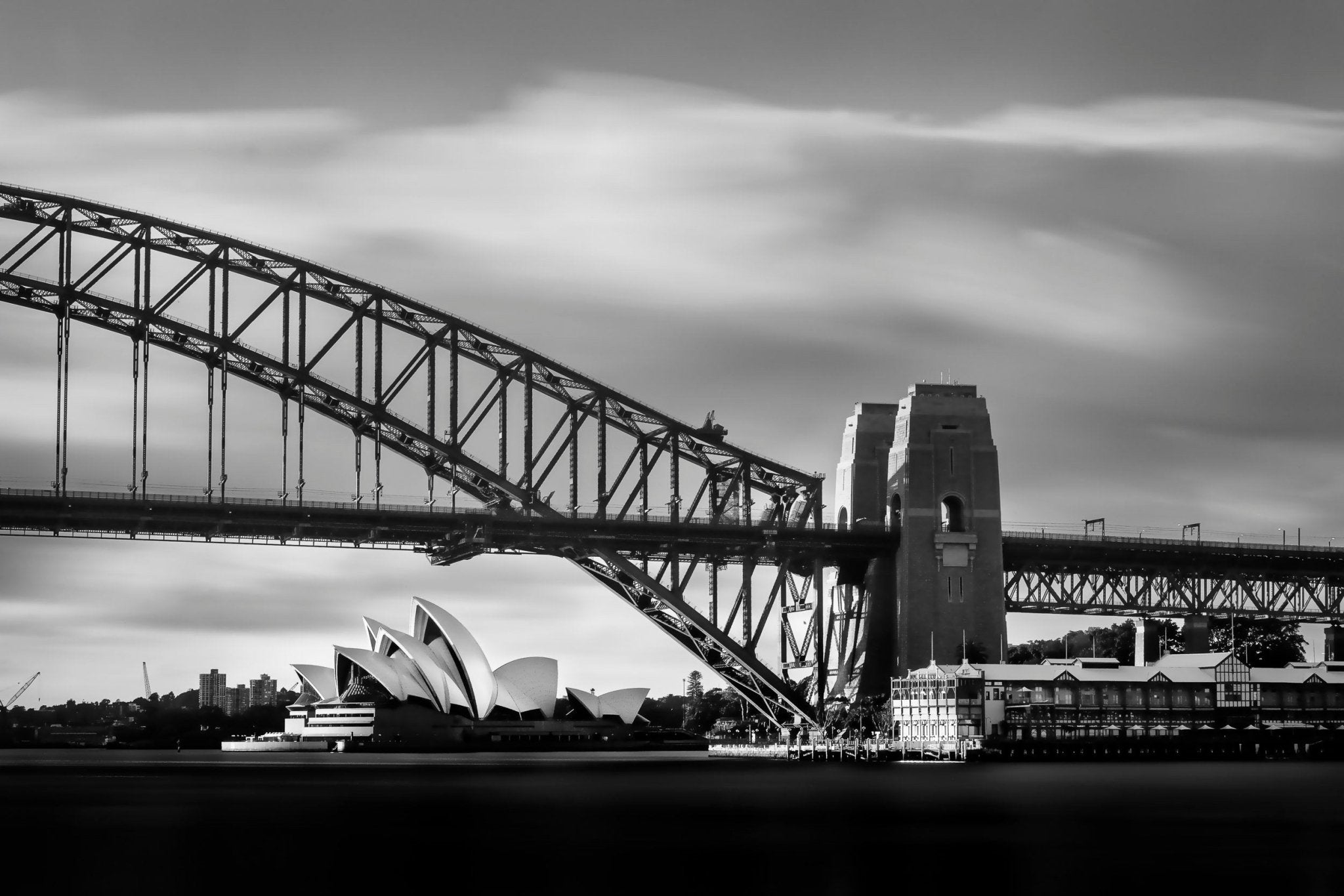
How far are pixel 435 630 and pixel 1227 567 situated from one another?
6140cm

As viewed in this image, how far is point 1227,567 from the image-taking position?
430ft

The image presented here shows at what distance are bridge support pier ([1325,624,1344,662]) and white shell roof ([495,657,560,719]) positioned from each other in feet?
204

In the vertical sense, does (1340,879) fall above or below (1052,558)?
below

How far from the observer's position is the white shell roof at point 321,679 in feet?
528

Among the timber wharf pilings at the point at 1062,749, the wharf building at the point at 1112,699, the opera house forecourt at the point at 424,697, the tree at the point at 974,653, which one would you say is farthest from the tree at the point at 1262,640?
the opera house forecourt at the point at 424,697

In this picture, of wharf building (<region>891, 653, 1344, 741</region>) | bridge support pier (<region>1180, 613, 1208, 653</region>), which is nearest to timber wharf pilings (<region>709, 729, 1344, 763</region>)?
wharf building (<region>891, 653, 1344, 741</region>)

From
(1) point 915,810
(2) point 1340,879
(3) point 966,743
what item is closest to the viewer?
(2) point 1340,879

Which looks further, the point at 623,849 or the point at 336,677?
the point at 336,677

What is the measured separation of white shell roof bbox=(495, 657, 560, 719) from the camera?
539ft

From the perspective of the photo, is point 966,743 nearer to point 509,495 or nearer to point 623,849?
point 509,495

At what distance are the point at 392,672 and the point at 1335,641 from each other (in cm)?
7051

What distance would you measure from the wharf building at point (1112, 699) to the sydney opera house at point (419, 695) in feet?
155

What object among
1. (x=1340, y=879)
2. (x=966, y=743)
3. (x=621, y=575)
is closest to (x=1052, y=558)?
(x=966, y=743)

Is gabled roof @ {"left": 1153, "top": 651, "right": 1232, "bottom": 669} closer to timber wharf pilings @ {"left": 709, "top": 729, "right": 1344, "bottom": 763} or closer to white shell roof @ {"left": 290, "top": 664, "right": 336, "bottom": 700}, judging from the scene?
timber wharf pilings @ {"left": 709, "top": 729, "right": 1344, "bottom": 763}
